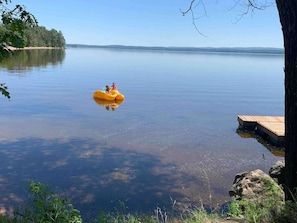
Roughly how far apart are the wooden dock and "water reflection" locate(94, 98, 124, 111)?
23.7 ft

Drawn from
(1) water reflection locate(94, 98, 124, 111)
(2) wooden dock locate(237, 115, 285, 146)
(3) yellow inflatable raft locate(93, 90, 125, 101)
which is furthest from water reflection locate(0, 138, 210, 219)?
(3) yellow inflatable raft locate(93, 90, 125, 101)

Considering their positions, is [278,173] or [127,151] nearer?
[278,173]

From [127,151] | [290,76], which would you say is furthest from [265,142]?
[290,76]

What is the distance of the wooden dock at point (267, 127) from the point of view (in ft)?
38.5

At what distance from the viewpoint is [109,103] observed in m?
19.7

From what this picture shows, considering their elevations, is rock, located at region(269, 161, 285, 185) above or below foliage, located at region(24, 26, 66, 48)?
below

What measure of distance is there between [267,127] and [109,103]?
32.5ft

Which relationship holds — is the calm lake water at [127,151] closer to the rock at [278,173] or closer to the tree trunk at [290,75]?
the tree trunk at [290,75]

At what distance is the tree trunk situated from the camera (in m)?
3.36

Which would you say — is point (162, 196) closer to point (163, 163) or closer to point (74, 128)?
point (163, 163)

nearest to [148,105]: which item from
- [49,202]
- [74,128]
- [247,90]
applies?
[74,128]

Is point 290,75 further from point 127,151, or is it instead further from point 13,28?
point 127,151

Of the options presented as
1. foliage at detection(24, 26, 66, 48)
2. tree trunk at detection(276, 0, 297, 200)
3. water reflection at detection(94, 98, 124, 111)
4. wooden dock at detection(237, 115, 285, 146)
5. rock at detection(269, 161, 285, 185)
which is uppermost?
foliage at detection(24, 26, 66, 48)

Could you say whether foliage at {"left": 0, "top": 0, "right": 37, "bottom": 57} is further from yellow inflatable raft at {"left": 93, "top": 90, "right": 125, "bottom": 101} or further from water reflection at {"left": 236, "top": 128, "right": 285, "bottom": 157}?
yellow inflatable raft at {"left": 93, "top": 90, "right": 125, "bottom": 101}
